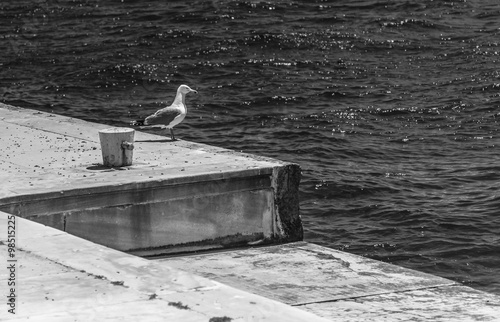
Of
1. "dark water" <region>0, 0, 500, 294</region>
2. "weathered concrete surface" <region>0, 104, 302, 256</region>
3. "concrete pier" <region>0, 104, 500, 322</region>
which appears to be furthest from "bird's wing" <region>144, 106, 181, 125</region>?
"dark water" <region>0, 0, 500, 294</region>

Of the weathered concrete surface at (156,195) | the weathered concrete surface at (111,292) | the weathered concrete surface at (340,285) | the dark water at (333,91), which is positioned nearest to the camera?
the weathered concrete surface at (111,292)

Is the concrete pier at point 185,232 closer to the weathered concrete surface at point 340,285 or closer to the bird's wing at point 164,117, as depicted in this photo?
the weathered concrete surface at point 340,285

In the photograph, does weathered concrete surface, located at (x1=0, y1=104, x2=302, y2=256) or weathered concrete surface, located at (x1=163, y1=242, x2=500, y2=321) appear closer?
weathered concrete surface, located at (x1=163, y1=242, x2=500, y2=321)

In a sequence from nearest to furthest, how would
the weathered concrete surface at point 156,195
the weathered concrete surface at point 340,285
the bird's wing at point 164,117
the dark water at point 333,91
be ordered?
1. the weathered concrete surface at point 340,285
2. the weathered concrete surface at point 156,195
3. the bird's wing at point 164,117
4. the dark water at point 333,91

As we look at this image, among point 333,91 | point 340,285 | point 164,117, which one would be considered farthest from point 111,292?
point 333,91

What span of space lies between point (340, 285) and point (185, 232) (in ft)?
5.66

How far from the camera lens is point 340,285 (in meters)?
9.88

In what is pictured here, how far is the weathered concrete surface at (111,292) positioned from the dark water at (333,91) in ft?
20.3

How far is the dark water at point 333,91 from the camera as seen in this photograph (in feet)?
49.5

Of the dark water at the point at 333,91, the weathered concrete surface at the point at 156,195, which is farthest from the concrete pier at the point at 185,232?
the dark water at the point at 333,91

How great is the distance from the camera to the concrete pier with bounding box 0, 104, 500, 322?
7766mm

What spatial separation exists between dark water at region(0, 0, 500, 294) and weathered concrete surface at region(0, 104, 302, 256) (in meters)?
2.94

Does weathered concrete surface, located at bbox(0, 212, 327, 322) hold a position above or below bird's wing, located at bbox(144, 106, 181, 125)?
below

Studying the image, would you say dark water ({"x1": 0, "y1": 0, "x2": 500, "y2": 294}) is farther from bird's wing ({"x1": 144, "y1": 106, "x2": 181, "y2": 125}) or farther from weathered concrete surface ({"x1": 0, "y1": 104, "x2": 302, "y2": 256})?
weathered concrete surface ({"x1": 0, "y1": 104, "x2": 302, "y2": 256})
